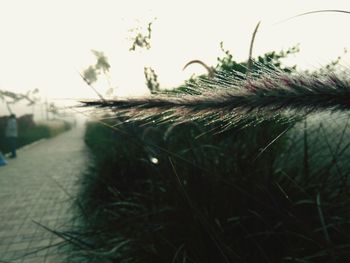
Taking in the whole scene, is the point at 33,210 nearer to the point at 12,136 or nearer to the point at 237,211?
the point at 237,211

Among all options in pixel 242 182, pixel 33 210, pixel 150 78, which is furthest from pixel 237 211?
pixel 33 210

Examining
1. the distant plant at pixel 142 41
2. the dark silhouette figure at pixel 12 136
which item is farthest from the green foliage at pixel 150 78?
the dark silhouette figure at pixel 12 136

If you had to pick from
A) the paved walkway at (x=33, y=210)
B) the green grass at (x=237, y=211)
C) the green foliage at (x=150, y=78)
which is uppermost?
the green foliage at (x=150, y=78)

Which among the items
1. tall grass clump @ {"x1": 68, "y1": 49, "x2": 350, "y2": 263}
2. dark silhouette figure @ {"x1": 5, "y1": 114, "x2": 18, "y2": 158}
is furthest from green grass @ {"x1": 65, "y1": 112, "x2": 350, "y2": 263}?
dark silhouette figure @ {"x1": 5, "y1": 114, "x2": 18, "y2": 158}

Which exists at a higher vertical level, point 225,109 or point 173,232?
point 225,109

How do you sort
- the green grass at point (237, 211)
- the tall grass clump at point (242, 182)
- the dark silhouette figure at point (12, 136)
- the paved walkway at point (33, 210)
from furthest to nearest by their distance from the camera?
1. the dark silhouette figure at point (12, 136)
2. the paved walkway at point (33, 210)
3. the green grass at point (237, 211)
4. the tall grass clump at point (242, 182)

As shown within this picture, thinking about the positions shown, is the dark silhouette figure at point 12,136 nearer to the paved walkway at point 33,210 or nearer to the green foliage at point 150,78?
the paved walkway at point 33,210

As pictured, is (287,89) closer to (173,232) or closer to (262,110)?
(262,110)

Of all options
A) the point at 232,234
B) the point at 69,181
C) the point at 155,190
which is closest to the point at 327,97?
the point at 232,234
